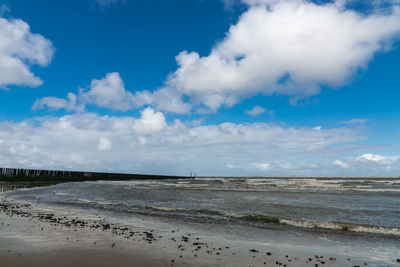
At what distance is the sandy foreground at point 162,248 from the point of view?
7.93m

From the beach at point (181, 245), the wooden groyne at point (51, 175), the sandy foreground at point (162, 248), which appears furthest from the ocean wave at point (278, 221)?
the wooden groyne at point (51, 175)

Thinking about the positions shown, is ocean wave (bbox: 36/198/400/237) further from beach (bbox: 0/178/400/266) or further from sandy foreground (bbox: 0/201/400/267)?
sandy foreground (bbox: 0/201/400/267)

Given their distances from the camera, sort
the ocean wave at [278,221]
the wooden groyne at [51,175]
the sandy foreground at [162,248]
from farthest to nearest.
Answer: the wooden groyne at [51,175]
the ocean wave at [278,221]
the sandy foreground at [162,248]

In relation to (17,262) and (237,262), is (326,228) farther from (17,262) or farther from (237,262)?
(17,262)

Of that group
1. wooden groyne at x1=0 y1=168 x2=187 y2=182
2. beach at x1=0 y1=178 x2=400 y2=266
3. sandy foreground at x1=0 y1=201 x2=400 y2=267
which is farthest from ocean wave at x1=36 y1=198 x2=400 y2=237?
wooden groyne at x1=0 y1=168 x2=187 y2=182

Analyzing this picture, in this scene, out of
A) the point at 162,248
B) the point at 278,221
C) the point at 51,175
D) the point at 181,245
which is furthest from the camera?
the point at 51,175

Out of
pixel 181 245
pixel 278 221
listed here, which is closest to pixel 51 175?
pixel 278 221

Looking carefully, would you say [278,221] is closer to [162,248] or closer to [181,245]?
[181,245]

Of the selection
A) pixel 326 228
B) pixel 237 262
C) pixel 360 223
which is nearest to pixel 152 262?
pixel 237 262

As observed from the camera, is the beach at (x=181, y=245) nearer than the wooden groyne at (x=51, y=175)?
Yes

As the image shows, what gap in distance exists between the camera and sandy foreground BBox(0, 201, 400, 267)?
793 cm

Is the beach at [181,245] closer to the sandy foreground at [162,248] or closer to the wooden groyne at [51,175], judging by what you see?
the sandy foreground at [162,248]

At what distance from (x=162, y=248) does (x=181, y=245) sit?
2.69 feet

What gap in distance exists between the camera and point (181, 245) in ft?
32.7
